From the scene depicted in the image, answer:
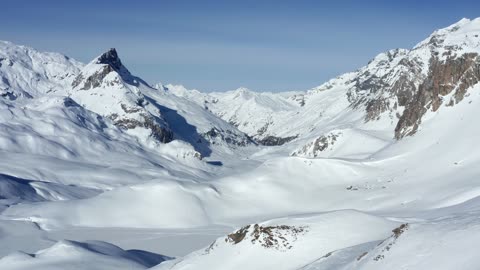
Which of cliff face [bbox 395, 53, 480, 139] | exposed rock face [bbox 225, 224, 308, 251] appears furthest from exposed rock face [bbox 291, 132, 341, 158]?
exposed rock face [bbox 225, 224, 308, 251]

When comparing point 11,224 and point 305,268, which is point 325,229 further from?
point 11,224

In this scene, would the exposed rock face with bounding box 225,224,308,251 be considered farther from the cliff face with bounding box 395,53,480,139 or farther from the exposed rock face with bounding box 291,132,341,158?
the exposed rock face with bounding box 291,132,341,158

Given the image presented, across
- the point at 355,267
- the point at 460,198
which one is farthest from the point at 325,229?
the point at 460,198

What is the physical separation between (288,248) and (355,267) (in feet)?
29.3

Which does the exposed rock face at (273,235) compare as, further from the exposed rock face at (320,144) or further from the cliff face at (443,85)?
the exposed rock face at (320,144)

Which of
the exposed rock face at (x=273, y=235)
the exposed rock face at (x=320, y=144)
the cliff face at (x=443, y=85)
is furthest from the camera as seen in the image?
the exposed rock face at (x=320, y=144)

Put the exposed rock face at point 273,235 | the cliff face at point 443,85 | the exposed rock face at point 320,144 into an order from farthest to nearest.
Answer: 1. the exposed rock face at point 320,144
2. the cliff face at point 443,85
3. the exposed rock face at point 273,235

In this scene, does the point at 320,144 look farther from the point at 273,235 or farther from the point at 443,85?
the point at 273,235

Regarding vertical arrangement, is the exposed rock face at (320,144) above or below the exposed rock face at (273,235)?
above

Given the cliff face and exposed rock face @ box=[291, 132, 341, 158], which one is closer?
the cliff face

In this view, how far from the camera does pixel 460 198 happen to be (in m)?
58.4

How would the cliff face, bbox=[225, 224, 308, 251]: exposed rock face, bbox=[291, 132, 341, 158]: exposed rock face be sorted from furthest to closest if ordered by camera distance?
bbox=[291, 132, 341, 158]: exposed rock face
the cliff face
bbox=[225, 224, 308, 251]: exposed rock face

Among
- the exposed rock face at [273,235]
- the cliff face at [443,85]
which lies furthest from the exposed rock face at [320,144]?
the exposed rock face at [273,235]

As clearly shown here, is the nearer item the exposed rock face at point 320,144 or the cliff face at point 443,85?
the cliff face at point 443,85
